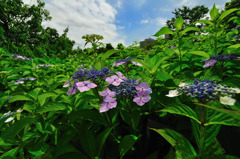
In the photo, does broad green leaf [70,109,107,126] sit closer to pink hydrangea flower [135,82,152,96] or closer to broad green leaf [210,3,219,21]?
pink hydrangea flower [135,82,152,96]

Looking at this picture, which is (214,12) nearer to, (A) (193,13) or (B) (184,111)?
(B) (184,111)

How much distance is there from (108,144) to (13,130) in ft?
2.87

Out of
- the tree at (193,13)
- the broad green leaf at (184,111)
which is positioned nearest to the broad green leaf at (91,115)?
the broad green leaf at (184,111)

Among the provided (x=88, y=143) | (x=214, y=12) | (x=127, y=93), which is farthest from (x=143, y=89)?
(x=214, y=12)

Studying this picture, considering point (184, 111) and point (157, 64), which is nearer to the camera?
point (184, 111)

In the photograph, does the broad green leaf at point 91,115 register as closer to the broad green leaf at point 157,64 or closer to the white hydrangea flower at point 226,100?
the broad green leaf at point 157,64

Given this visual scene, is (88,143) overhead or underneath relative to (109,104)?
underneath

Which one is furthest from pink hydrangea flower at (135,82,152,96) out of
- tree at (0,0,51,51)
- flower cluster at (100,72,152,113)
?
tree at (0,0,51,51)

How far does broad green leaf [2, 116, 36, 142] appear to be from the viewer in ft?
3.54

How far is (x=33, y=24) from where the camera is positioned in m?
14.4

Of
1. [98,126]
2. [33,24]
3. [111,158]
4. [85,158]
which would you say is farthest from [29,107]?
[33,24]

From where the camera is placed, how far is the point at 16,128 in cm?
108

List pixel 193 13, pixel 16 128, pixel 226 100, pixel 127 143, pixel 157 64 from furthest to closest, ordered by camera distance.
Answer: pixel 193 13, pixel 157 64, pixel 16 128, pixel 127 143, pixel 226 100

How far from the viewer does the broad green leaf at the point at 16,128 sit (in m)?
1.08
